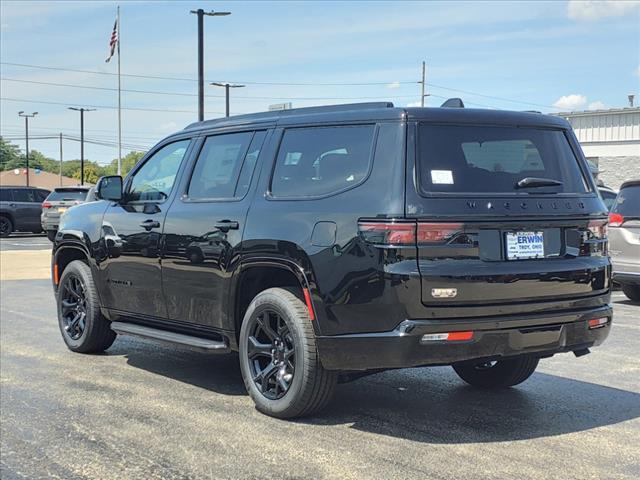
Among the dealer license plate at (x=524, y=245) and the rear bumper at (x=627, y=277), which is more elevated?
the dealer license plate at (x=524, y=245)

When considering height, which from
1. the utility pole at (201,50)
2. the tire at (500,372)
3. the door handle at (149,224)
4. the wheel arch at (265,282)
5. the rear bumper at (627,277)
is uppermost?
the utility pole at (201,50)

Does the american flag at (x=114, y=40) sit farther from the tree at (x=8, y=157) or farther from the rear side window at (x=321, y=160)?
the tree at (x=8, y=157)

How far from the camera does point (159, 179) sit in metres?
6.46

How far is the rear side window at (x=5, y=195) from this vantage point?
1140 inches

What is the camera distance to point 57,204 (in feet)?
83.2

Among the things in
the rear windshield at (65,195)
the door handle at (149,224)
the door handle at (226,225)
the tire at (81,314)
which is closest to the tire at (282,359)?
the door handle at (226,225)

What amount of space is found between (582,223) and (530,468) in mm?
1591

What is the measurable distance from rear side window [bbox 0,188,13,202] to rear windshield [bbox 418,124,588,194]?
27.0 m

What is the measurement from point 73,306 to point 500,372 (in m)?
3.93

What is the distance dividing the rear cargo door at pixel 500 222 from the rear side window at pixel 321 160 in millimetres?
373

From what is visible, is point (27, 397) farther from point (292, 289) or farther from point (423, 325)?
point (423, 325)

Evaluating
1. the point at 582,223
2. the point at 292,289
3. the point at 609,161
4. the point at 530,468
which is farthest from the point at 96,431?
the point at 609,161

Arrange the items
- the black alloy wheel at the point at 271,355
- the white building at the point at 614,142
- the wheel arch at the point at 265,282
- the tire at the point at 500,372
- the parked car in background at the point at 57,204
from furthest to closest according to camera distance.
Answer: the white building at the point at 614,142 < the parked car in background at the point at 57,204 < the tire at the point at 500,372 < the black alloy wheel at the point at 271,355 < the wheel arch at the point at 265,282

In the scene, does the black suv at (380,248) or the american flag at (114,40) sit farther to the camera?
the american flag at (114,40)
